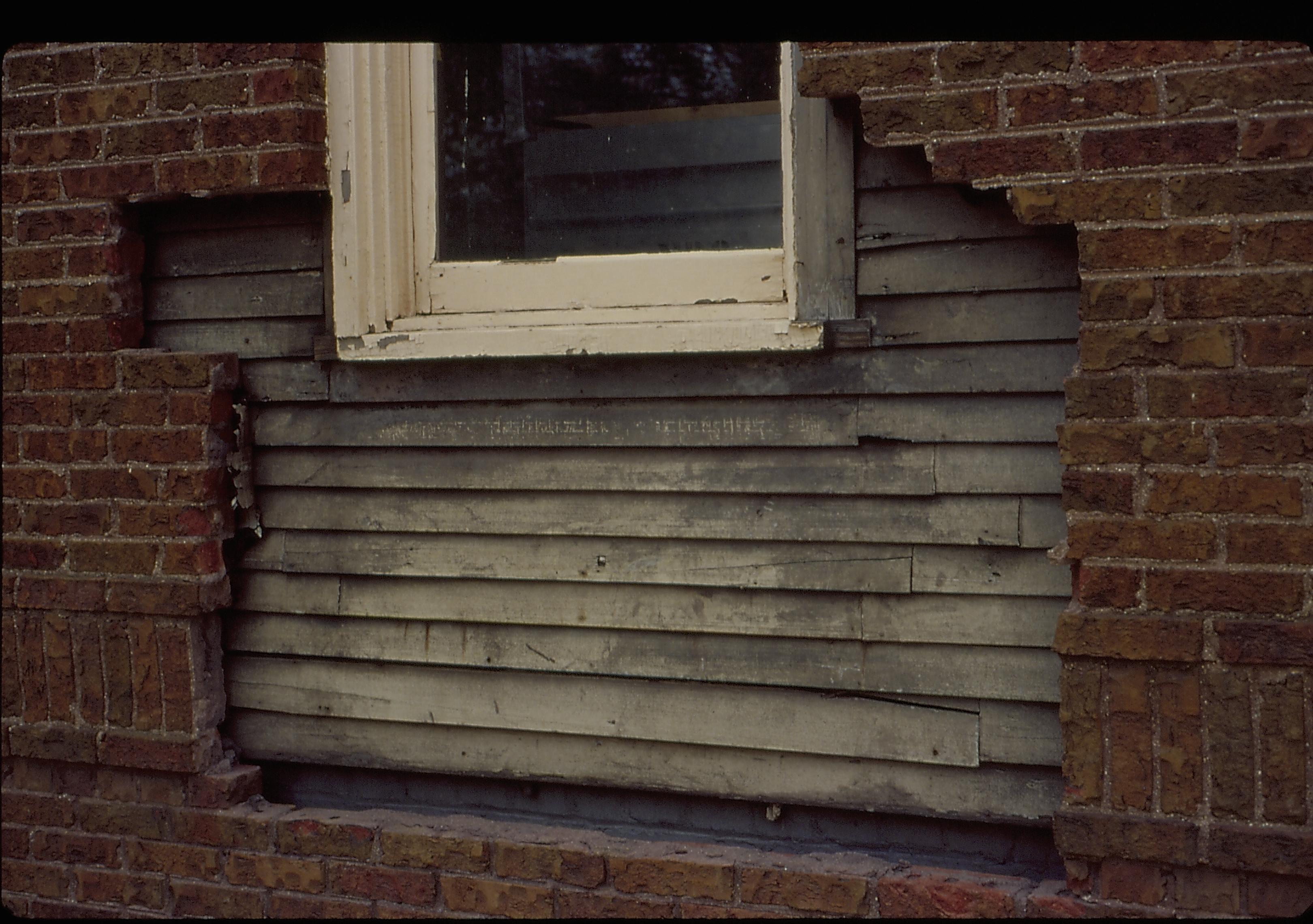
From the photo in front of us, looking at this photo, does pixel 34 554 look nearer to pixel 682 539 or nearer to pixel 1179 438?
pixel 682 539

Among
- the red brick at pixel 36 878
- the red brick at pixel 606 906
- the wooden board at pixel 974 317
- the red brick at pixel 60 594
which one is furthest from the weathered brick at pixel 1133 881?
the red brick at pixel 36 878

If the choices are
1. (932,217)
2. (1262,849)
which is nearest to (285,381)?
(932,217)

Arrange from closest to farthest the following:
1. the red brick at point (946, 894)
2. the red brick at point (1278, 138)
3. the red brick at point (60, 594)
Result: the red brick at point (1278, 138), the red brick at point (946, 894), the red brick at point (60, 594)

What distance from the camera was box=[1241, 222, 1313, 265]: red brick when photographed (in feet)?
6.44

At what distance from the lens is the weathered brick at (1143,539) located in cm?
203

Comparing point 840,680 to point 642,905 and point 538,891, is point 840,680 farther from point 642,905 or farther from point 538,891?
point 538,891

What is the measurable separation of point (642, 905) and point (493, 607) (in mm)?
740

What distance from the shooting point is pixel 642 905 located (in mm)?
2439

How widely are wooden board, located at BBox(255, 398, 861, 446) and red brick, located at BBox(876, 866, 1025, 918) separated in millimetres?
903

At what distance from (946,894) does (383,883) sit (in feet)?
4.20

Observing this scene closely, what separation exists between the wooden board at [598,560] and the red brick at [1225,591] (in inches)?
13.0

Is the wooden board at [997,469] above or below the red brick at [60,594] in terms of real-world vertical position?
above

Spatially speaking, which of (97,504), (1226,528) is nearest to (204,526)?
(97,504)

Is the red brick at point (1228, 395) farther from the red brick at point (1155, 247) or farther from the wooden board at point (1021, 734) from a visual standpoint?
the wooden board at point (1021, 734)
